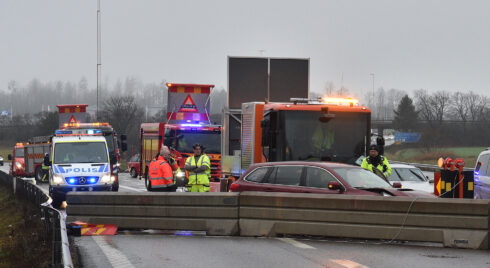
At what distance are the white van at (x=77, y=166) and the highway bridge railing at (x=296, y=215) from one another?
8.77 m

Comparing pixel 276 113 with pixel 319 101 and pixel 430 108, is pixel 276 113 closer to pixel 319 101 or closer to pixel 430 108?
pixel 319 101

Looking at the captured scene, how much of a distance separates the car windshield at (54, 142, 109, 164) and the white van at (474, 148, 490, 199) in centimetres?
1213

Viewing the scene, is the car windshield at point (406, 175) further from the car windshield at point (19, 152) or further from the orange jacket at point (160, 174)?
the car windshield at point (19, 152)

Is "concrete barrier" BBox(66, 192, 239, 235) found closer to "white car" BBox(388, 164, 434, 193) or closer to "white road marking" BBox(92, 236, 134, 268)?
"white road marking" BBox(92, 236, 134, 268)

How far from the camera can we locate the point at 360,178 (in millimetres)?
13086

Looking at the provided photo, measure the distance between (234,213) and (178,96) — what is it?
14172mm

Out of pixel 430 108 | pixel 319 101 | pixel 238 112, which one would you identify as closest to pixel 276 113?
pixel 319 101

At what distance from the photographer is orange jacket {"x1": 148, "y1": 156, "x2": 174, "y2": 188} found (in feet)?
51.5

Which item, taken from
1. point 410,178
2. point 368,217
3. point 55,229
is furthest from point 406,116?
point 55,229

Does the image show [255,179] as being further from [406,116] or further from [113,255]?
[406,116]

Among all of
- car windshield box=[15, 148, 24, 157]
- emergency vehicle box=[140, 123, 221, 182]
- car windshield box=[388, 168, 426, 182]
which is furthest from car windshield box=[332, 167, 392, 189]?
car windshield box=[15, 148, 24, 157]

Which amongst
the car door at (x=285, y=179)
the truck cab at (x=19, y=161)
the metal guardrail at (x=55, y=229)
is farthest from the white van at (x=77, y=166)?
the truck cab at (x=19, y=161)

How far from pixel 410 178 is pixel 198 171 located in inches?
251

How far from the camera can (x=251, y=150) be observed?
17750 mm
